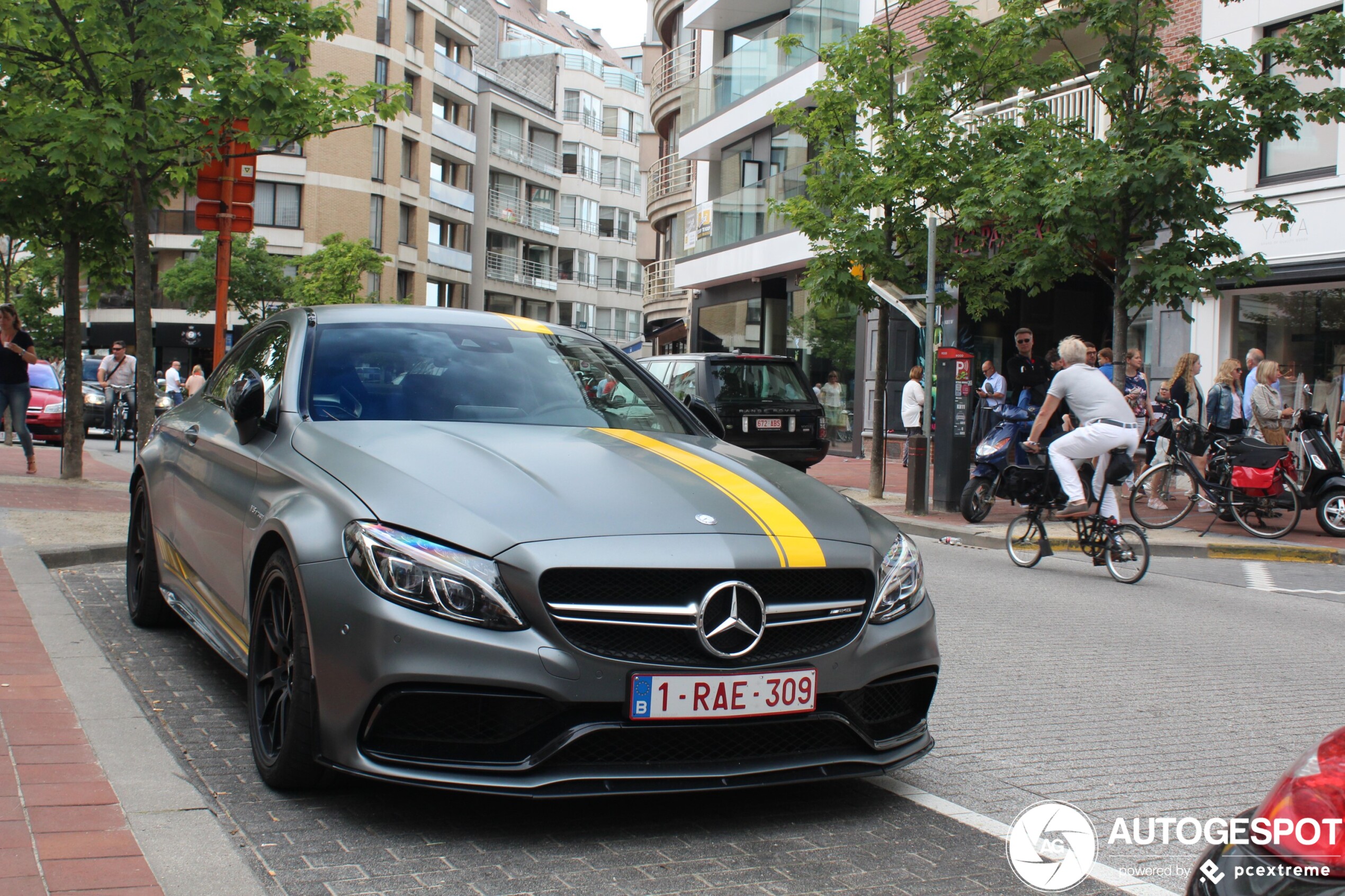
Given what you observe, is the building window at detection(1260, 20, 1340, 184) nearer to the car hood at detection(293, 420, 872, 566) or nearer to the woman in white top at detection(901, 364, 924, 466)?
the woman in white top at detection(901, 364, 924, 466)

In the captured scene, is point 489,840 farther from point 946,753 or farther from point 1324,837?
point 1324,837

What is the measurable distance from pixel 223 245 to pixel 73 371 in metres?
6.14

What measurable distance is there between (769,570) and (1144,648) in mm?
4542

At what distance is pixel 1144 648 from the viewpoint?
749 cm

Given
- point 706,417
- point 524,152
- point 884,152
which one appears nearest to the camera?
point 706,417

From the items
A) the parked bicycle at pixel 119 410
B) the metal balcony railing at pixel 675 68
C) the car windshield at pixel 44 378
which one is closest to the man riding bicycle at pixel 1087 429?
the parked bicycle at pixel 119 410

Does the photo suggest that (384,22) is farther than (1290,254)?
Yes

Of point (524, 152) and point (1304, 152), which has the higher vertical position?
point (524, 152)

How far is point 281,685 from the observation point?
399cm

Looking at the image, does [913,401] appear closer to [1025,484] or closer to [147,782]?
[1025,484]

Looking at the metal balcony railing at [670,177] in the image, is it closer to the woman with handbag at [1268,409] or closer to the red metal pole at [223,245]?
the woman with handbag at [1268,409]

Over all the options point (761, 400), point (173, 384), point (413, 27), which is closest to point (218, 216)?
point (761, 400)

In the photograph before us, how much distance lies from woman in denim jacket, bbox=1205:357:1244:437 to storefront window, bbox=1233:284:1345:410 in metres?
3.13

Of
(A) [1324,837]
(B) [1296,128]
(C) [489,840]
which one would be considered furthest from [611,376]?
(B) [1296,128]
